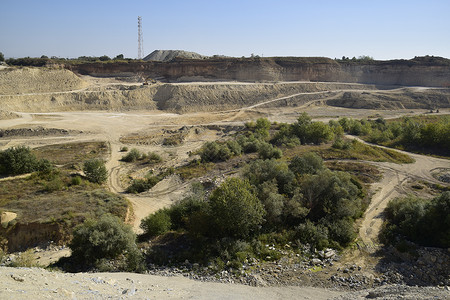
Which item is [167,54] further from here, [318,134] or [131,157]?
[318,134]

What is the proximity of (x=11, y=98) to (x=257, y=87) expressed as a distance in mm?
41361

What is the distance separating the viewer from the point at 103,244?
1320cm

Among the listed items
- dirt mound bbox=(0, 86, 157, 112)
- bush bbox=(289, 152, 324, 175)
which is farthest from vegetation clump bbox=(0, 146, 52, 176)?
dirt mound bbox=(0, 86, 157, 112)

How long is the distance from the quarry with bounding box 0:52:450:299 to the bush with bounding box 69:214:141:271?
95 cm

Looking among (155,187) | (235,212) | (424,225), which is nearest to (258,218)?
(235,212)

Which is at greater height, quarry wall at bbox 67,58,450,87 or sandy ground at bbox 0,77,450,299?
quarry wall at bbox 67,58,450,87

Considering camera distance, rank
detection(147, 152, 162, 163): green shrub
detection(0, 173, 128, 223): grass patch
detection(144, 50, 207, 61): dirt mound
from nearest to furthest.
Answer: detection(0, 173, 128, 223): grass patch → detection(147, 152, 162, 163): green shrub → detection(144, 50, 207, 61): dirt mound

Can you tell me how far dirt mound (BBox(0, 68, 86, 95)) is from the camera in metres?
48.2

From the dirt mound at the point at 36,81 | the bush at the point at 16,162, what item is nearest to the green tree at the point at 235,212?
the bush at the point at 16,162

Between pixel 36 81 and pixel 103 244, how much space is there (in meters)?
47.9

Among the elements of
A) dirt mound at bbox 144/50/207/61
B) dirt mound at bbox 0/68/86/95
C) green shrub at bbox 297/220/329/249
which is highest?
dirt mound at bbox 144/50/207/61

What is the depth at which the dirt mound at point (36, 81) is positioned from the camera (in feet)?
158

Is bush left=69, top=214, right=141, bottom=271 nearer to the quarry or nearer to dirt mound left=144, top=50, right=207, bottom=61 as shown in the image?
the quarry

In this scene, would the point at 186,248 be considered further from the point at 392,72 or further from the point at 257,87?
the point at 392,72
